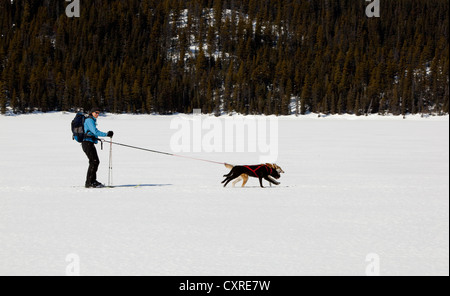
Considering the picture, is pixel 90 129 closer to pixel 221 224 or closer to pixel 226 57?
pixel 221 224

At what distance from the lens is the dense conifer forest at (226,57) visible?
105 m

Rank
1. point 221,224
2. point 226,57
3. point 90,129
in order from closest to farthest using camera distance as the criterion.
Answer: point 221,224 < point 90,129 < point 226,57

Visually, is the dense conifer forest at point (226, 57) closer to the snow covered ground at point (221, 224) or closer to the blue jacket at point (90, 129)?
the blue jacket at point (90, 129)

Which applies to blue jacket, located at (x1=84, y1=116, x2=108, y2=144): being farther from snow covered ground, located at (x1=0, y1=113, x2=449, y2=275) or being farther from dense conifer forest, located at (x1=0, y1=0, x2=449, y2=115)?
dense conifer forest, located at (x1=0, y1=0, x2=449, y2=115)

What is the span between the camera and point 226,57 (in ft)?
465

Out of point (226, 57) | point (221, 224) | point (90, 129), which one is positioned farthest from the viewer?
point (226, 57)

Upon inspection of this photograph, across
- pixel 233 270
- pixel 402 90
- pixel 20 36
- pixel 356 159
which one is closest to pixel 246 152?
pixel 356 159

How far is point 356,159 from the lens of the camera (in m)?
17.6

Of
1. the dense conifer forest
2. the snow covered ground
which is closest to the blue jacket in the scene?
the snow covered ground

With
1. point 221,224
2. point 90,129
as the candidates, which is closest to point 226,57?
point 90,129

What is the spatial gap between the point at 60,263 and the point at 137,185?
5.90 m

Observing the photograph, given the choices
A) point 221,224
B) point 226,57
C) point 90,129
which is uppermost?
point 226,57

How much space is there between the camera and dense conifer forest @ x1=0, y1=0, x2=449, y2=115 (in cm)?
10469

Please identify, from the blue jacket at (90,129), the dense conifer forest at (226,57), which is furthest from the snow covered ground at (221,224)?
the dense conifer forest at (226,57)
